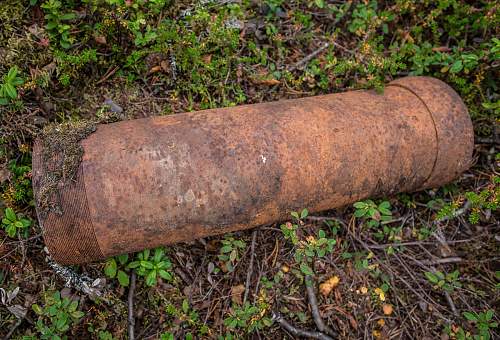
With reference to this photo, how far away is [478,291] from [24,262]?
9.65ft

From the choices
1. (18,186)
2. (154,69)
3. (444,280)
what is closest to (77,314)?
(18,186)

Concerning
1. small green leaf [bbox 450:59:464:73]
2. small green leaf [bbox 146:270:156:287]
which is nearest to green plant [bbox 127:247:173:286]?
small green leaf [bbox 146:270:156:287]

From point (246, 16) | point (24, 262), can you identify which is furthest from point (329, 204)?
point (24, 262)

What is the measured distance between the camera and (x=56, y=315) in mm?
2254

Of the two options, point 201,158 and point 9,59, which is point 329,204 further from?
point 9,59

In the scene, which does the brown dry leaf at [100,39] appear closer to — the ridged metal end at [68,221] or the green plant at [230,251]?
the ridged metal end at [68,221]

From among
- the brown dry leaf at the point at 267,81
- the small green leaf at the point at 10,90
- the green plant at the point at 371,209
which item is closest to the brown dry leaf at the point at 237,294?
the green plant at the point at 371,209

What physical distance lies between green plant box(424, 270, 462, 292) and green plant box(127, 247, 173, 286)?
1685 millimetres

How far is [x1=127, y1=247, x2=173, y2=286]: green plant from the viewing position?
2240 millimetres

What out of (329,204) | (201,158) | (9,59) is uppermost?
(9,59)

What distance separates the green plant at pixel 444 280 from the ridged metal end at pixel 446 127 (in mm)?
616

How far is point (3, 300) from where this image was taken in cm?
229

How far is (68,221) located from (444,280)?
2351mm

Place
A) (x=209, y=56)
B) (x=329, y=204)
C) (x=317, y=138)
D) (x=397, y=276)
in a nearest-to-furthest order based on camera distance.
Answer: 1. (x=317, y=138)
2. (x=329, y=204)
3. (x=397, y=276)
4. (x=209, y=56)
